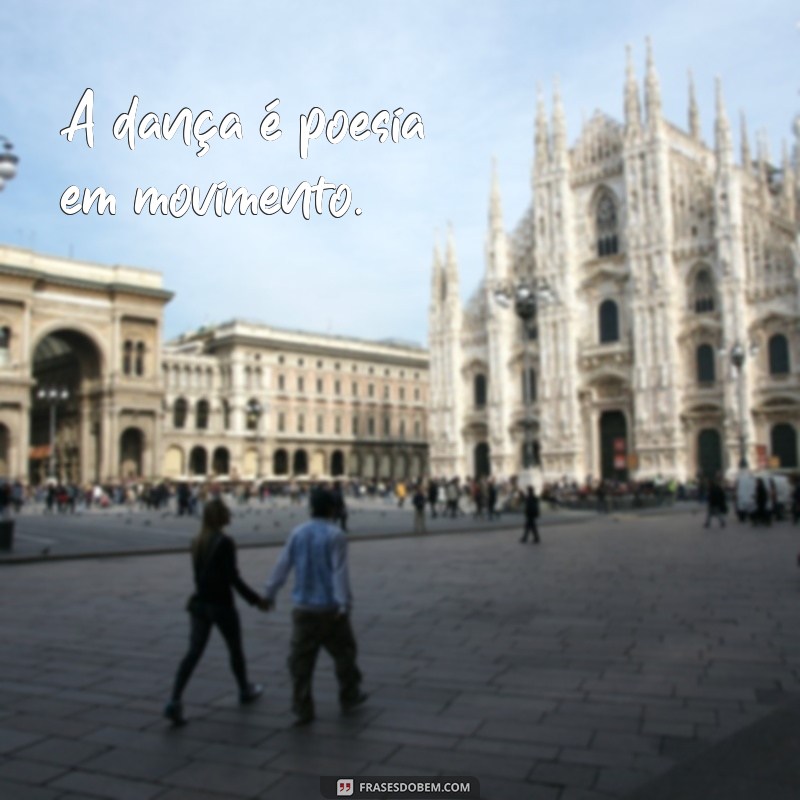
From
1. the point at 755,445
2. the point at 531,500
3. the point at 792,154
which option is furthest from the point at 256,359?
the point at 531,500

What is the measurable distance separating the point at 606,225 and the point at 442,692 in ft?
148

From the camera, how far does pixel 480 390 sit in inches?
2061

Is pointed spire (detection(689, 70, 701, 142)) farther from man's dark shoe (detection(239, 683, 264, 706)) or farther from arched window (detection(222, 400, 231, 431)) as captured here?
man's dark shoe (detection(239, 683, 264, 706))

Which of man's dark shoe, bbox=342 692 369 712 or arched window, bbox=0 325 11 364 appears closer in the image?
man's dark shoe, bbox=342 692 369 712

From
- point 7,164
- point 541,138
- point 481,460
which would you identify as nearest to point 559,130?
point 541,138

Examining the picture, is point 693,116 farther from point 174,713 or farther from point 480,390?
point 174,713

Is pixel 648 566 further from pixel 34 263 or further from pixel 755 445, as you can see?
pixel 34 263

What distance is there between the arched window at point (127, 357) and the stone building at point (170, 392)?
8 centimetres

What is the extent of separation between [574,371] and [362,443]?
27.3m

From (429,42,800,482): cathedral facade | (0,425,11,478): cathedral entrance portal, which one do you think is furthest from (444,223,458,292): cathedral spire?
(0,425,11,478): cathedral entrance portal

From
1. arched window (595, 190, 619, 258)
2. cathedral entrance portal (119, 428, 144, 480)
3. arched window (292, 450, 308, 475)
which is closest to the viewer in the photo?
arched window (595, 190, 619, 258)

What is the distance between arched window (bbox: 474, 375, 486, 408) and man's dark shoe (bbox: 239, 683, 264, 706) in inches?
1847

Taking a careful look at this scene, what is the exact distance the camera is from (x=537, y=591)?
1002 centimetres

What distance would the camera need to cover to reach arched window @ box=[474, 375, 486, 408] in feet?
171
